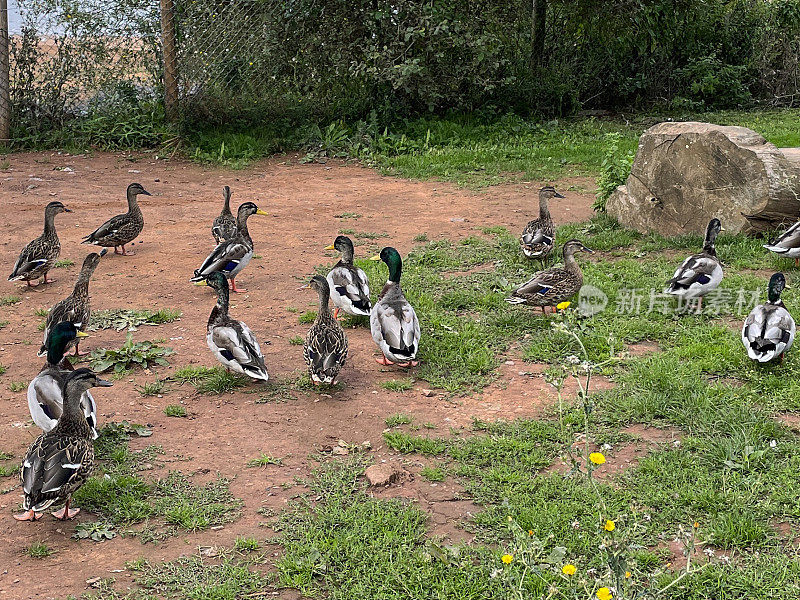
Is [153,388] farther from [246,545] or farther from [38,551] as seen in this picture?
[246,545]

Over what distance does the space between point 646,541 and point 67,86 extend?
13.0 meters

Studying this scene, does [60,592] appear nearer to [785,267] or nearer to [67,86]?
[785,267]

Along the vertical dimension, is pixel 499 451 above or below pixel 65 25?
below

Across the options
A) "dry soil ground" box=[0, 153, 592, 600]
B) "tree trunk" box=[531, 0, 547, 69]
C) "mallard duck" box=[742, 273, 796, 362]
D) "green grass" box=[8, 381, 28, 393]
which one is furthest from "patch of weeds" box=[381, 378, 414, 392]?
"tree trunk" box=[531, 0, 547, 69]

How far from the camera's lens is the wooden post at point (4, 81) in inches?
543

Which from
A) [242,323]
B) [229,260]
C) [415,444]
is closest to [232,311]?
[229,260]

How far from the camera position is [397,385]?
21.8 feet

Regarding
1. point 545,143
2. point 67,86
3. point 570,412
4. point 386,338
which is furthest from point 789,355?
point 67,86

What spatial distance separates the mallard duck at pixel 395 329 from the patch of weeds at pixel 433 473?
1.37 metres

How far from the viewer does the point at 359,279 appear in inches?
307

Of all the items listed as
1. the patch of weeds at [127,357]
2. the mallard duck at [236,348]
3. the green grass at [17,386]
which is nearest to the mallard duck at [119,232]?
the patch of weeds at [127,357]

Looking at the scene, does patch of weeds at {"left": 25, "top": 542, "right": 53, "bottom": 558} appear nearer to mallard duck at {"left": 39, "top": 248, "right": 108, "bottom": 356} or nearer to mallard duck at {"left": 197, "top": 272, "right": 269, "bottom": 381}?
mallard duck at {"left": 197, "top": 272, "right": 269, "bottom": 381}

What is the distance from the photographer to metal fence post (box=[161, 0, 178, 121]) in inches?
555

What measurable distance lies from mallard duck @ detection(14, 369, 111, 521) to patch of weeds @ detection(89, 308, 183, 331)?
2493 millimetres
